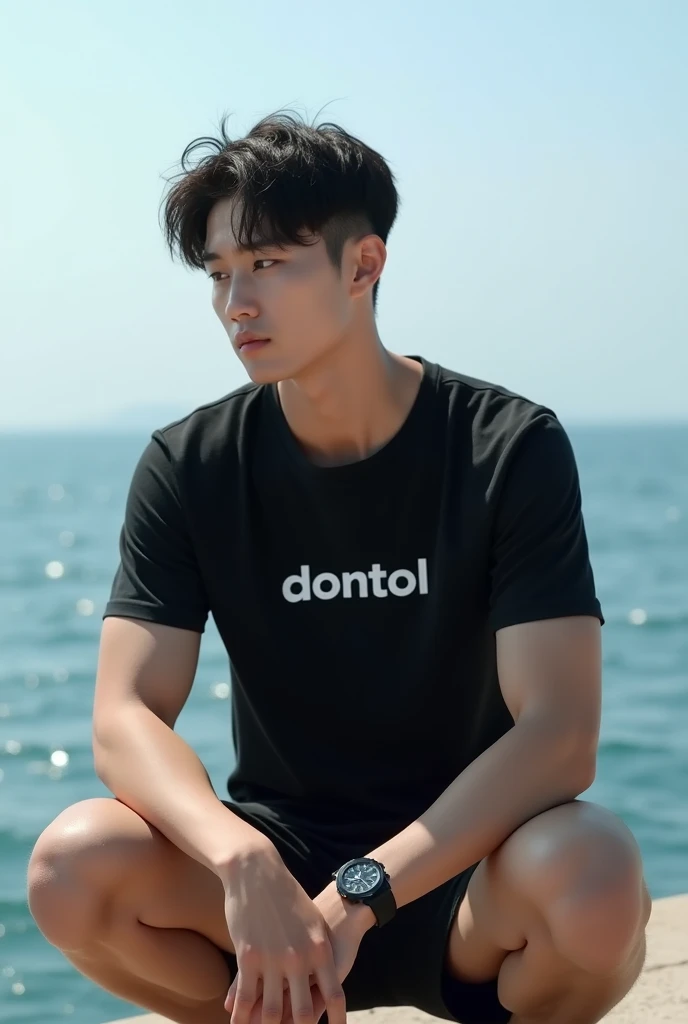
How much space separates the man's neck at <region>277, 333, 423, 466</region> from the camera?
102 inches

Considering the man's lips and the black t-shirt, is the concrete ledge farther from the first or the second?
the man's lips

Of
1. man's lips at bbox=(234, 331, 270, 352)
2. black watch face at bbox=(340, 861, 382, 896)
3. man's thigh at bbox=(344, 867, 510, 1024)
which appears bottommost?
man's thigh at bbox=(344, 867, 510, 1024)

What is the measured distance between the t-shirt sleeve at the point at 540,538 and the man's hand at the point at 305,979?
0.57 metres

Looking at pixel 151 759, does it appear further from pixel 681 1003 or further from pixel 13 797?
pixel 13 797

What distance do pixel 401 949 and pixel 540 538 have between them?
0.74 metres

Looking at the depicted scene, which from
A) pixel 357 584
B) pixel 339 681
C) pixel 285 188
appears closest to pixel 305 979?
pixel 339 681

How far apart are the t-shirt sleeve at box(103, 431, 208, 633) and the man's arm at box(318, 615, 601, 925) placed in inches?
22.7

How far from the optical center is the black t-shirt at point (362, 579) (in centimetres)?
244

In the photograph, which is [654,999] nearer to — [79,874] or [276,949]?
[276,949]

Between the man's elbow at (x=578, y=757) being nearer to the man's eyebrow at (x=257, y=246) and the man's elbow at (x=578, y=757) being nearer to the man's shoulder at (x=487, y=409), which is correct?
the man's shoulder at (x=487, y=409)

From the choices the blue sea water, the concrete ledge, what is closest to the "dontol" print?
the concrete ledge

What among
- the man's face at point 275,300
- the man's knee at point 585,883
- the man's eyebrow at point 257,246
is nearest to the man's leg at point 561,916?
the man's knee at point 585,883

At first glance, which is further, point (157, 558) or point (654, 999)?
point (654, 999)

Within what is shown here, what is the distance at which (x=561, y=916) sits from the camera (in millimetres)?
2033
